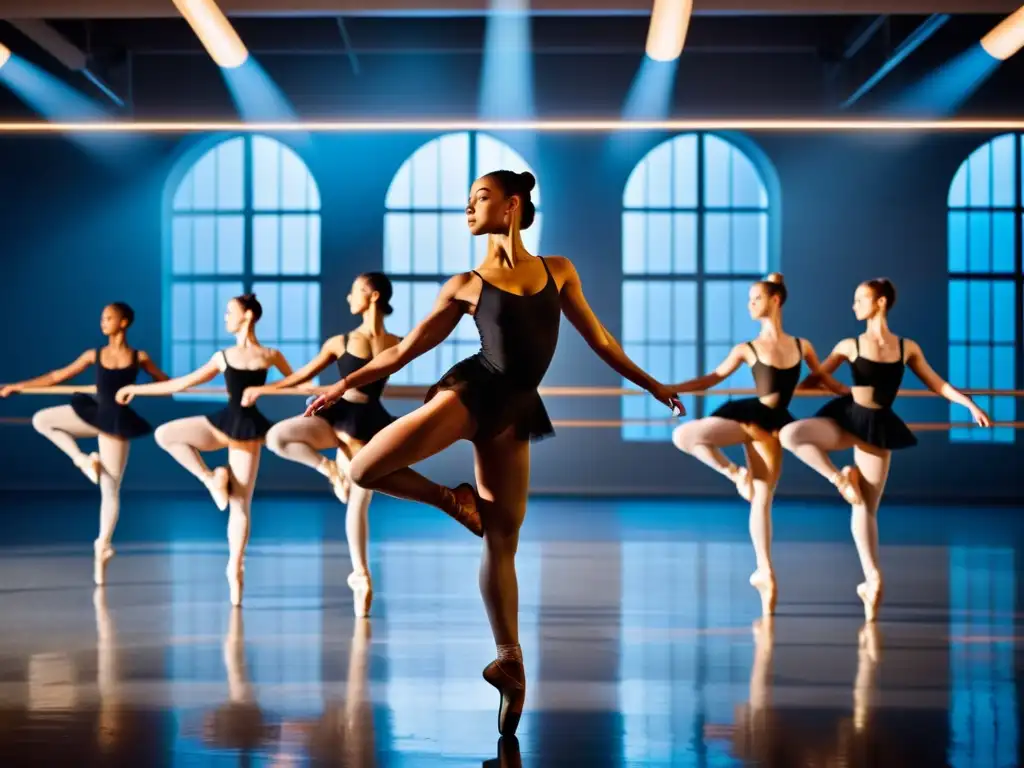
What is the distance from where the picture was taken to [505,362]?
2857 millimetres

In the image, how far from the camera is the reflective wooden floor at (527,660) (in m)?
2.85

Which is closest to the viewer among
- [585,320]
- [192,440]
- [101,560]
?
[585,320]

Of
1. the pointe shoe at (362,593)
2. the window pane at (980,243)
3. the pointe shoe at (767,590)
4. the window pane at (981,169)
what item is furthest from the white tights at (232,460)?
the window pane at (981,169)

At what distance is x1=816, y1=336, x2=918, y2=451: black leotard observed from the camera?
473 centimetres

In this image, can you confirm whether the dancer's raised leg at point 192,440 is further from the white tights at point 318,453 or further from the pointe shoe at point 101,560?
the pointe shoe at point 101,560

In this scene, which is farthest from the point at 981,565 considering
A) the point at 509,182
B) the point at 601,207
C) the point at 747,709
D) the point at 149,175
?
the point at 149,175

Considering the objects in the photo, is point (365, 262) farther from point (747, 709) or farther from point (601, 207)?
point (747, 709)

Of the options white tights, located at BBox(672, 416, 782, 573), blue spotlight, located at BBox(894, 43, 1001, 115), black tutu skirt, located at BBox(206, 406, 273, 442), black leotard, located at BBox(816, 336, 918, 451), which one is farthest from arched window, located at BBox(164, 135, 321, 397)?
black leotard, located at BBox(816, 336, 918, 451)

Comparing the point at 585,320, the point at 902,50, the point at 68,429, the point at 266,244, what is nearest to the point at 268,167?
the point at 266,244

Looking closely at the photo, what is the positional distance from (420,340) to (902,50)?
815 cm

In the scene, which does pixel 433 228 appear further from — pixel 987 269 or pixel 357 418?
pixel 357 418

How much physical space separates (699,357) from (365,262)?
3547 millimetres

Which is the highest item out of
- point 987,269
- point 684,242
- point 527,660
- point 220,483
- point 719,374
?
point 684,242

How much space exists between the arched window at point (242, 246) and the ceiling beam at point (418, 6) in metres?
6.84
